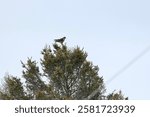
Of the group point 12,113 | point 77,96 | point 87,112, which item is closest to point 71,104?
point 87,112

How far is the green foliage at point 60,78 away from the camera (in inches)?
1241

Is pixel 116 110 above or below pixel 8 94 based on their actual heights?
below

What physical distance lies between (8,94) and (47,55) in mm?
2802

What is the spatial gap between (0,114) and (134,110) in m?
3.19

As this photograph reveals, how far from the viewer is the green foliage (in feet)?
103

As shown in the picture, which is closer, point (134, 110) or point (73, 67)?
point (134, 110)

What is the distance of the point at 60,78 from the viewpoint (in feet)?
103

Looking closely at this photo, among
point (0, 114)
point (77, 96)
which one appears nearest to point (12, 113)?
point (0, 114)

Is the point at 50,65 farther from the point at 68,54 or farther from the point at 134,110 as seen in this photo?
the point at 134,110

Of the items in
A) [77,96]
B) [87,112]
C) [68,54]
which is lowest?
[87,112]

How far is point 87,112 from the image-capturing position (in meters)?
14.8

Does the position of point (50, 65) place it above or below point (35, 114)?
above

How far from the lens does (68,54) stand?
32.5 meters

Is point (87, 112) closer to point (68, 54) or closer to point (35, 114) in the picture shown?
point (35, 114)
